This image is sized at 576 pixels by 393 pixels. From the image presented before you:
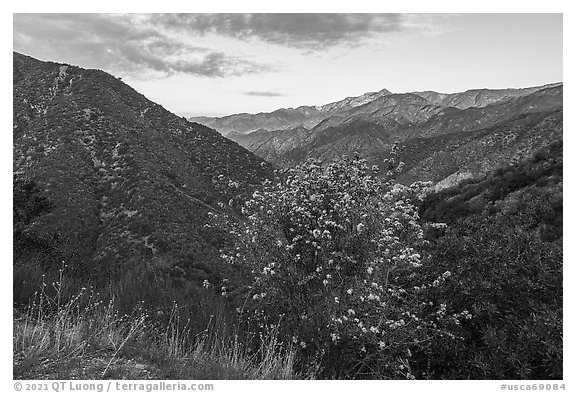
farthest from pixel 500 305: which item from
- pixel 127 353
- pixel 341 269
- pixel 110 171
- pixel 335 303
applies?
pixel 110 171

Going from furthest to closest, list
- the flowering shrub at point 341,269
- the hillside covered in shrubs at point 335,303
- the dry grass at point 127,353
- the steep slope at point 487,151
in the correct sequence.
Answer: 1. the steep slope at point 487,151
2. the flowering shrub at point 341,269
3. the hillside covered in shrubs at point 335,303
4. the dry grass at point 127,353

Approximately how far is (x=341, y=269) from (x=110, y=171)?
26865mm

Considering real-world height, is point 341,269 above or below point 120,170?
below

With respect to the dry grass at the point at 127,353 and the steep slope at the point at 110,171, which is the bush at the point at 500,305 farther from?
the steep slope at the point at 110,171

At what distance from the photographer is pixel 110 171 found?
29891mm

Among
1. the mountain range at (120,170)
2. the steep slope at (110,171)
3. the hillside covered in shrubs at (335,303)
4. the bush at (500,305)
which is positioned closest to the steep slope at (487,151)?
the mountain range at (120,170)

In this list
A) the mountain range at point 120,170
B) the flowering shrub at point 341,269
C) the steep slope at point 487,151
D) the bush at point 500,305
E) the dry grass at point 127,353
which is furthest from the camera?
the steep slope at point 487,151

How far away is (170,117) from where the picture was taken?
51.1 meters

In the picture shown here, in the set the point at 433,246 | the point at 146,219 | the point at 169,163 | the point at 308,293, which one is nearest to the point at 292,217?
the point at 308,293

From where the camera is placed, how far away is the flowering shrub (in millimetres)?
6094

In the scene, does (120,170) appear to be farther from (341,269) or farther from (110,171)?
(341,269)

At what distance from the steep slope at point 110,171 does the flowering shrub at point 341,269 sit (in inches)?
217

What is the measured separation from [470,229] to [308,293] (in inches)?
130

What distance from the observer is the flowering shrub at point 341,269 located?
6.09 metres
